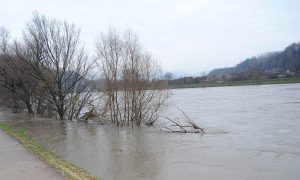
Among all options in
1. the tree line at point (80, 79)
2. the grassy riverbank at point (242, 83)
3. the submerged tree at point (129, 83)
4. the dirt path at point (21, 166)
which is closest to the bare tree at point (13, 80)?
the tree line at point (80, 79)

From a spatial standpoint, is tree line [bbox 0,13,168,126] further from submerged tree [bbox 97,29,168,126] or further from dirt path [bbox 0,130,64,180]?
dirt path [bbox 0,130,64,180]

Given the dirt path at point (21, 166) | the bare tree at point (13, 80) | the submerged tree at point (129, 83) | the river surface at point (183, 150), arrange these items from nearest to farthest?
1. the dirt path at point (21, 166)
2. the river surface at point (183, 150)
3. the submerged tree at point (129, 83)
4. the bare tree at point (13, 80)

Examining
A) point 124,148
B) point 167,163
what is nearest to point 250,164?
point 167,163

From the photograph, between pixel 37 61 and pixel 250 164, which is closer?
pixel 250 164

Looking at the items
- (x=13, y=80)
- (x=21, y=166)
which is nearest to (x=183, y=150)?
(x=21, y=166)

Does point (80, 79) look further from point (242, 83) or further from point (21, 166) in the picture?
point (242, 83)

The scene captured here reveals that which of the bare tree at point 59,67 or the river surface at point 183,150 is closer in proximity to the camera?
the river surface at point 183,150

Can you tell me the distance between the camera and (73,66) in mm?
28734

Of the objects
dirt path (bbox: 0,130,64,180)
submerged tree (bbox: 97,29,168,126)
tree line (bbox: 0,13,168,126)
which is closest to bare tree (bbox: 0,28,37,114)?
tree line (bbox: 0,13,168,126)

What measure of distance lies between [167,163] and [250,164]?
9.17 feet

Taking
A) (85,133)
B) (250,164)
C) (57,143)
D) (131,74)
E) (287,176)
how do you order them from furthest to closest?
(131,74) → (85,133) → (57,143) → (250,164) → (287,176)

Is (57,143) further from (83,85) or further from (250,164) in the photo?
(83,85)

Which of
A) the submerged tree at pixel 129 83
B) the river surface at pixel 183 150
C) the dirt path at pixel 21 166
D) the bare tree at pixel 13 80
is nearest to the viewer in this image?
the dirt path at pixel 21 166

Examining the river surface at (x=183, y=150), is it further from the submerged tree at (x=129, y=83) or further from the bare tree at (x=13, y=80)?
the bare tree at (x=13, y=80)
